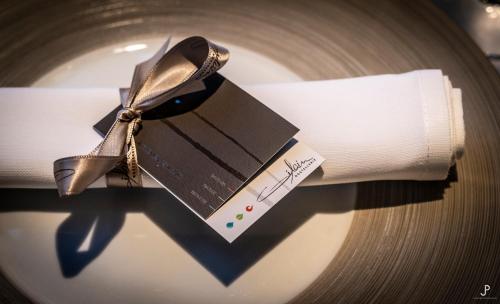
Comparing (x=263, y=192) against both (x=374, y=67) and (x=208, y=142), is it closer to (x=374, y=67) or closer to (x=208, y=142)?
(x=208, y=142)

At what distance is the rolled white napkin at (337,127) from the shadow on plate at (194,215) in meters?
0.04

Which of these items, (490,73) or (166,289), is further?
(490,73)

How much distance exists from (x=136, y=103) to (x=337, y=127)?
0.23 metres

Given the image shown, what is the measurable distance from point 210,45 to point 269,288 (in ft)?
0.96

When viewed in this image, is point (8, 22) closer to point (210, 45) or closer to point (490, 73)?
point (210, 45)

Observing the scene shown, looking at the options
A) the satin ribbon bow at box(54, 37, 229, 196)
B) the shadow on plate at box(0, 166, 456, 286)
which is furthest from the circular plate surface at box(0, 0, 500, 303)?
the satin ribbon bow at box(54, 37, 229, 196)

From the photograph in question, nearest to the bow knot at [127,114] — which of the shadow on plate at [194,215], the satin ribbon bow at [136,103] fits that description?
the satin ribbon bow at [136,103]

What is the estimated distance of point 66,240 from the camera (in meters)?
0.66

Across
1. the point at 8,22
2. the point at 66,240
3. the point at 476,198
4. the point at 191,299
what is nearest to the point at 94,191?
the point at 66,240

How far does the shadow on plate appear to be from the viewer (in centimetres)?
65
